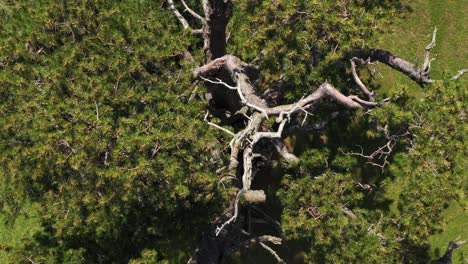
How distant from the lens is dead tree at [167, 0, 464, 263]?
12172 millimetres

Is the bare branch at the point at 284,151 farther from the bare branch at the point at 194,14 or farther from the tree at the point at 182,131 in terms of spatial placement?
the bare branch at the point at 194,14

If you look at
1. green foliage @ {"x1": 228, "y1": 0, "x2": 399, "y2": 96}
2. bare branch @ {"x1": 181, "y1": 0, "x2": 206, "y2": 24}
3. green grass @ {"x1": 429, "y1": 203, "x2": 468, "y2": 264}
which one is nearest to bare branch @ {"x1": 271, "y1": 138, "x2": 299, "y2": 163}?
green foliage @ {"x1": 228, "y1": 0, "x2": 399, "y2": 96}

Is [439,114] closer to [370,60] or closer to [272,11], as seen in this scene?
[370,60]

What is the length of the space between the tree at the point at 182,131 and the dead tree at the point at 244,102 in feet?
Answer: 0.21

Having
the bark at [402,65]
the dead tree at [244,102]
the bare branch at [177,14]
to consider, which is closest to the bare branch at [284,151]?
the dead tree at [244,102]

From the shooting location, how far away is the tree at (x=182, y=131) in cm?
1052

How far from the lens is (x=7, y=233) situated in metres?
18.0

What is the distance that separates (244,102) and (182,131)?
2.13m

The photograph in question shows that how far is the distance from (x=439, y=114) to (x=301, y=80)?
3657 millimetres

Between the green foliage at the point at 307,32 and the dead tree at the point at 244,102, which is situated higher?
the green foliage at the point at 307,32

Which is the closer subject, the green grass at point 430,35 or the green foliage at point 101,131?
the green foliage at point 101,131

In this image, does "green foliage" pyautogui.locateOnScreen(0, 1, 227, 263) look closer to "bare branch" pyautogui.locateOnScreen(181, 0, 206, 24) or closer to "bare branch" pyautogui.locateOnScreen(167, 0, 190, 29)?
"bare branch" pyautogui.locateOnScreen(167, 0, 190, 29)

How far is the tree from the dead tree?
2.6 inches

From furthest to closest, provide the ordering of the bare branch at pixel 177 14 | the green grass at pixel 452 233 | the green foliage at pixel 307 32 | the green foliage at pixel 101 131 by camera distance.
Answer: the green grass at pixel 452 233, the bare branch at pixel 177 14, the green foliage at pixel 307 32, the green foliage at pixel 101 131
